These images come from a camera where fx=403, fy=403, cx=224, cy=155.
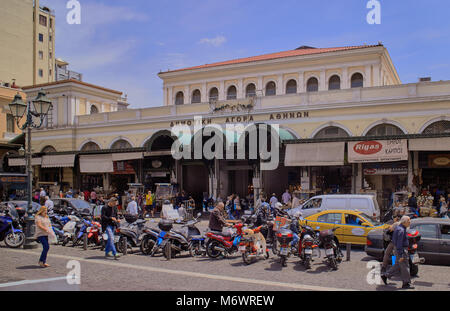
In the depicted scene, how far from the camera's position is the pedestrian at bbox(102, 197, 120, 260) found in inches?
458

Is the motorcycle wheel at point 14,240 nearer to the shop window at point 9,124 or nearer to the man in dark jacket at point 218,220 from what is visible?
the man in dark jacket at point 218,220

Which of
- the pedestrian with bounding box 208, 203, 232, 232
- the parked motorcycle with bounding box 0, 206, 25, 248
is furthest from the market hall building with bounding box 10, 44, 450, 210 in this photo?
the parked motorcycle with bounding box 0, 206, 25, 248

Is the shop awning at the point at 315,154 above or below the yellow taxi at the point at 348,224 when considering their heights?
above

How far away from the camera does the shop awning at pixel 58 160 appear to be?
3123 centimetres

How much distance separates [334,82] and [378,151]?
37.1 feet

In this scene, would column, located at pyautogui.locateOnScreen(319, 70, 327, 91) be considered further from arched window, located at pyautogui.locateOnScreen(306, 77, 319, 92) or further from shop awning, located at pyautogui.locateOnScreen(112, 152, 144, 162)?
shop awning, located at pyautogui.locateOnScreen(112, 152, 144, 162)

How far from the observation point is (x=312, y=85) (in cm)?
3155

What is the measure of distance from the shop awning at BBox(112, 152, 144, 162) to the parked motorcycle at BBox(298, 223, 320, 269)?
1848cm

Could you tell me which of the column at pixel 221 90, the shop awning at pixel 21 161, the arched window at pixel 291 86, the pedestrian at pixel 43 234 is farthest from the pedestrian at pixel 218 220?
the shop awning at pixel 21 161

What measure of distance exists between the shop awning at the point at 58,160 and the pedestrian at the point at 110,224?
68.3 ft

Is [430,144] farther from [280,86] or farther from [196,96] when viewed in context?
[196,96]
